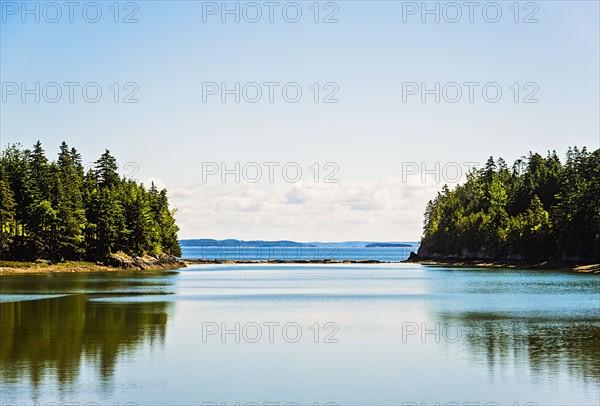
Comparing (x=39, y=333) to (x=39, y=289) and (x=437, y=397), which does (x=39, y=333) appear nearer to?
(x=437, y=397)

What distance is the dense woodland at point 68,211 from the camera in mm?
132250

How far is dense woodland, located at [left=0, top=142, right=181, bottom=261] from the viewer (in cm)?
13225

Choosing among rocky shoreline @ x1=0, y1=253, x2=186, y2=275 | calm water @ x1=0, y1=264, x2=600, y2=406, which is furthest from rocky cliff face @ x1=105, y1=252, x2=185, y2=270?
calm water @ x1=0, y1=264, x2=600, y2=406

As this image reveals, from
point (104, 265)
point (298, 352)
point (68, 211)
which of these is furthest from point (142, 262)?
point (298, 352)

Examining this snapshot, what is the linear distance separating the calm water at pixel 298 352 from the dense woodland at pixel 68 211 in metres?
63.6

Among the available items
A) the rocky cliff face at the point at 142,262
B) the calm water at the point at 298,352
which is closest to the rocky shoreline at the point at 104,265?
the rocky cliff face at the point at 142,262

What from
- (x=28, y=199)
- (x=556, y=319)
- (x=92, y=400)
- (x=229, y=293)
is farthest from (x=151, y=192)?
(x=92, y=400)

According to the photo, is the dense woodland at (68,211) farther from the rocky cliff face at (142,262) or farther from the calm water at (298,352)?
the calm water at (298,352)

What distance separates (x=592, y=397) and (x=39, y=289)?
7067 cm

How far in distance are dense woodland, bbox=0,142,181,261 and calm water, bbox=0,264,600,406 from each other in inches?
2506

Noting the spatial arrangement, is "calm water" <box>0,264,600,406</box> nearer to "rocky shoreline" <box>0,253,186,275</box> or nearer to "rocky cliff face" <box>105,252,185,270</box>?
"rocky shoreline" <box>0,253,186,275</box>

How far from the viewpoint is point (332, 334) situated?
155 feet

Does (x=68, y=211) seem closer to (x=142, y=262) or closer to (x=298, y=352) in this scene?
(x=142, y=262)

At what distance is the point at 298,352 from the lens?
3969 cm
